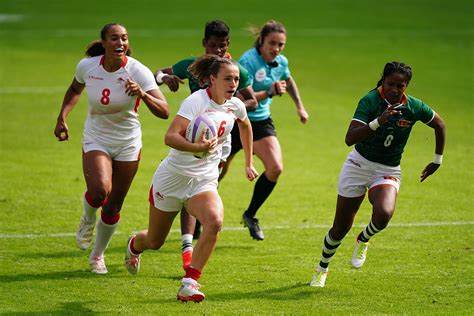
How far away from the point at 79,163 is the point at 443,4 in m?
23.3

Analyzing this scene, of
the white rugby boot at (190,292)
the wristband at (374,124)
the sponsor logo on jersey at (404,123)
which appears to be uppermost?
the wristband at (374,124)

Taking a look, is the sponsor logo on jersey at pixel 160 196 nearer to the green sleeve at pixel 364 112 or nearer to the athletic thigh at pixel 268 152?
the green sleeve at pixel 364 112

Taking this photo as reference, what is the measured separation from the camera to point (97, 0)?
37031 millimetres

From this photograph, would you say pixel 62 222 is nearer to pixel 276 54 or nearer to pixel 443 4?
pixel 276 54

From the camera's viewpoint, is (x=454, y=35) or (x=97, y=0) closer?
(x=454, y=35)

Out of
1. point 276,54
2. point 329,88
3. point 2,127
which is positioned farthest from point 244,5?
point 276,54

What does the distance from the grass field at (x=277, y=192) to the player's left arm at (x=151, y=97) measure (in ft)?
6.06

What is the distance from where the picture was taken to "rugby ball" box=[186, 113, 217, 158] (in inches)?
366

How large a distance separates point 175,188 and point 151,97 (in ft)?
4.01

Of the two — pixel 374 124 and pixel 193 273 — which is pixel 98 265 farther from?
pixel 374 124

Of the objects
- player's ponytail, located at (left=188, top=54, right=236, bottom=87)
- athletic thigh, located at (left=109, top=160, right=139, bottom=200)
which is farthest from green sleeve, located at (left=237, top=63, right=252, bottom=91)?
player's ponytail, located at (left=188, top=54, right=236, bottom=87)

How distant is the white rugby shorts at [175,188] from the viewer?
31.2ft

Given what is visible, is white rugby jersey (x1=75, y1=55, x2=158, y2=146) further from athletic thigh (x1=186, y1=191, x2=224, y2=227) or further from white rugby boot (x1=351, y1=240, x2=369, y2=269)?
white rugby boot (x1=351, y1=240, x2=369, y2=269)

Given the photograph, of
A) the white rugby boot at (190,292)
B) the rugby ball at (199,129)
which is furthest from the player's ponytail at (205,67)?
the white rugby boot at (190,292)
